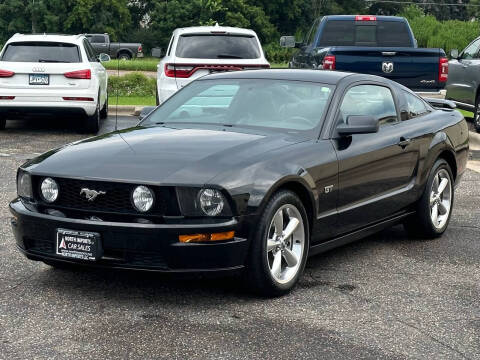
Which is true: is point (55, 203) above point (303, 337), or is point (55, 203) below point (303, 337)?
above

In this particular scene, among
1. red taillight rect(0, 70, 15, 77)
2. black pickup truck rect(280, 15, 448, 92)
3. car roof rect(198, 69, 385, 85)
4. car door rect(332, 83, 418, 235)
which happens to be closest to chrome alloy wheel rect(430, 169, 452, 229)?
car door rect(332, 83, 418, 235)

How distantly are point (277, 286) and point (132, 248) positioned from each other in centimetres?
94

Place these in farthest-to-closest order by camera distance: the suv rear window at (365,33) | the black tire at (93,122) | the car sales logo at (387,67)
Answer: the suv rear window at (365,33)
the black tire at (93,122)
the car sales logo at (387,67)

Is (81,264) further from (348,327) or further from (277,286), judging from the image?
(348,327)

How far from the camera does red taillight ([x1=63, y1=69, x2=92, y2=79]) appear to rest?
14266 millimetres

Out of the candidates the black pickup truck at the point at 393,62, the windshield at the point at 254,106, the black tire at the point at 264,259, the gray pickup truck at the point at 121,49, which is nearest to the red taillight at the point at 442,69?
the black pickup truck at the point at 393,62

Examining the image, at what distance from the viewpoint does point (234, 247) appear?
5.36 m

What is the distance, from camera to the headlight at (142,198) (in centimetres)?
533

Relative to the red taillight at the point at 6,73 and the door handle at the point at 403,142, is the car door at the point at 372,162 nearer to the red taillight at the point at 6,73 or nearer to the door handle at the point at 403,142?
the door handle at the point at 403,142

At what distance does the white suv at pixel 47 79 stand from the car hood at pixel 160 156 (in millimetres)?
8104

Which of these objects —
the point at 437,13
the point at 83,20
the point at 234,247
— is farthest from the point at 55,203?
the point at 437,13

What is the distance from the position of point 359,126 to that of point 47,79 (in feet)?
28.6

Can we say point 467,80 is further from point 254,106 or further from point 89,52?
point 254,106

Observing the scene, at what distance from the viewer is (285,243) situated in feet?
19.0
